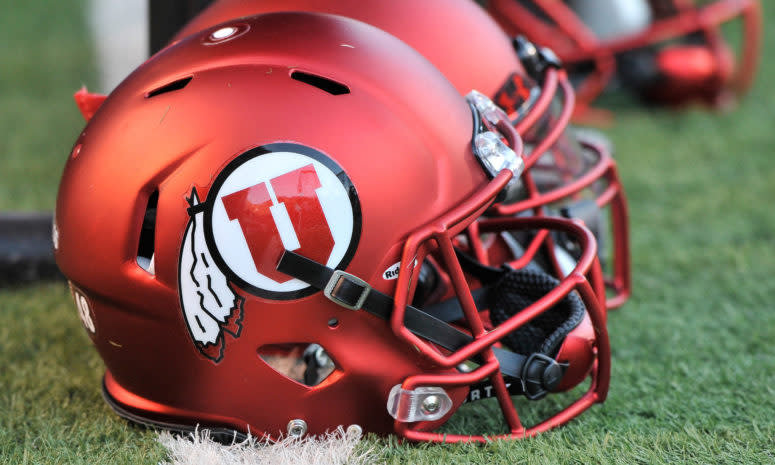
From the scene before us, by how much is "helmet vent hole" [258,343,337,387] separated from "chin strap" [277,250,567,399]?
0.75ft

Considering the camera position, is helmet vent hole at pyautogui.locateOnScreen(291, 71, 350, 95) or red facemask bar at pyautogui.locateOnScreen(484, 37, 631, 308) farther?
red facemask bar at pyautogui.locateOnScreen(484, 37, 631, 308)

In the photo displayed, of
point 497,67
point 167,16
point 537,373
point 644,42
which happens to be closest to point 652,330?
point 537,373

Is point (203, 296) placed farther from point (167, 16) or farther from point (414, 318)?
point (167, 16)

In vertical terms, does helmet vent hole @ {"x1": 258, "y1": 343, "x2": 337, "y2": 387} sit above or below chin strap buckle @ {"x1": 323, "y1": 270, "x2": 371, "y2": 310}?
below

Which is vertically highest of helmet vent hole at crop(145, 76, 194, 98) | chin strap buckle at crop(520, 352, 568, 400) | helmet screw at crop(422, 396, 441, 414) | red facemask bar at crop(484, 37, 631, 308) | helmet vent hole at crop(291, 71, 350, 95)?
helmet vent hole at crop(291, 71, 350, 95)

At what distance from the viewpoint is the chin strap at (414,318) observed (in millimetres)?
1319

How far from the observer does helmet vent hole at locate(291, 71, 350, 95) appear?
4.49ft

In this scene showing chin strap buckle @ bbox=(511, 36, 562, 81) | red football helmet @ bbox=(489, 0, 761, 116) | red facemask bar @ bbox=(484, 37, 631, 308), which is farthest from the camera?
red football helmet @ bbox=(489, 0, 761, 116)

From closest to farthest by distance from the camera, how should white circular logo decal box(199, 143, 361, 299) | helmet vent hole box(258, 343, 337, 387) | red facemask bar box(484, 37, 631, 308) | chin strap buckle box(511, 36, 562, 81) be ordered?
white circular logo decal box(199, 143, 361, 299) < helmet vent hole box(258, 343, 337, 387) < red facemask bar box(484, 37, 631, 308) < chin strap buckle box(511, 36, 562, 81)

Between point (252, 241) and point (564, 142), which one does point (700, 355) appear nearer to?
point (564, 142)

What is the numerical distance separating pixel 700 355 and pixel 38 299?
1.66 metres

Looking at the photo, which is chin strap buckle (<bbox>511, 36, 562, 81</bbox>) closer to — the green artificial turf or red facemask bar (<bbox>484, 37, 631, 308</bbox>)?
red facemask bar (<bbox>484, 37, 631, 308</bbox>)

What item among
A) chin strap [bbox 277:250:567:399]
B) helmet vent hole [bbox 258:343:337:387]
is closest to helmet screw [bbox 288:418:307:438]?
helmet vent hole [bbox 258:343:337:387]

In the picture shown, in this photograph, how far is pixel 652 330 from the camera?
2.00 m
